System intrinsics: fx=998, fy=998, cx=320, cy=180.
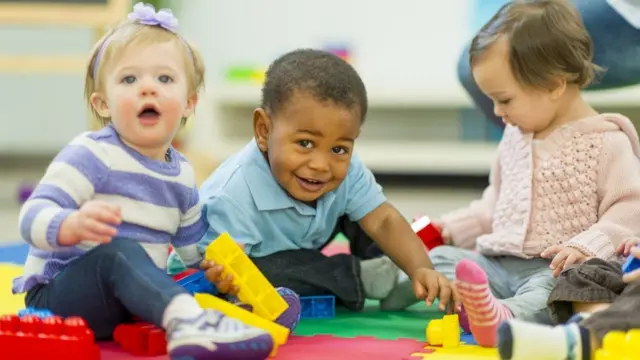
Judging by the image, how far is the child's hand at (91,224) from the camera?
42.8 inches

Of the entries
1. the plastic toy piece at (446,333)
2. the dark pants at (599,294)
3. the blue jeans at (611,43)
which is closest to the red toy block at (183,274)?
the plastic toy piece at (446,333)

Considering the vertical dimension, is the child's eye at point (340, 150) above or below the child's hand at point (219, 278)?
above

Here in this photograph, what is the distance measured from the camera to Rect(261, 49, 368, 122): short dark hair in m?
1.41

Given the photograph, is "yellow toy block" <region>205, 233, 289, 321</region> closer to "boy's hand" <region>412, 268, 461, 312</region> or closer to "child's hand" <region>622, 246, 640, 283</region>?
"boy's hand" <region>412, 268, 461, 312</region>

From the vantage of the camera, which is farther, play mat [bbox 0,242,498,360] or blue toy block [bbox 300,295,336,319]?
blue toy block [bbox 300,295,336,319]

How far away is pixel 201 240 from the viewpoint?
4.61 feet

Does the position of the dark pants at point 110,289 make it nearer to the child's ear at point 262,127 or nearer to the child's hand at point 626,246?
the child's ear at point 262,127

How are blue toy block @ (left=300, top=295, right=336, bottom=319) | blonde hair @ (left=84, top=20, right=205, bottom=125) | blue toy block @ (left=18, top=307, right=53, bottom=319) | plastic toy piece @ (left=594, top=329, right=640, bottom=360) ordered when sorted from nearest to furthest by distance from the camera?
1. plastic toy piece @ (left=594, top=329, right=640, bottom=360)
2. blue toy block @ (left=18, top=307, right=53, bottom=319)
3. blonde hair @ (left=84, top=20, right=205, bottom=125)
4. blue toy block @ (left=300, top=295, right=336, bottom=319)

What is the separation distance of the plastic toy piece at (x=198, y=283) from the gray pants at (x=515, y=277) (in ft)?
1.28

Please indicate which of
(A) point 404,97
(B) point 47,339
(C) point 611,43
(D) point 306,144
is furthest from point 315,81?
(A) point 404,97

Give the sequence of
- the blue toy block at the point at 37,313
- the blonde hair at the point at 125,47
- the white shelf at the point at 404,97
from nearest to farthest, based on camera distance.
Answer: the blue toy block at the point at 37,313, the blonde hair at the point at 125,47, the white shelf at the point at 404,97

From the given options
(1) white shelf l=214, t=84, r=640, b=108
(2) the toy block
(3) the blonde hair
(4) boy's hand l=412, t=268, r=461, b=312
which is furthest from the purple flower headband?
(1) white shelf l=214, t=84, r=640, b=108

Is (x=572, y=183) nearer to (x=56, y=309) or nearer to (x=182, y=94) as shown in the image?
(x=182, y=94)

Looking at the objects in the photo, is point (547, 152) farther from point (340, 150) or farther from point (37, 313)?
point (37, 313)
